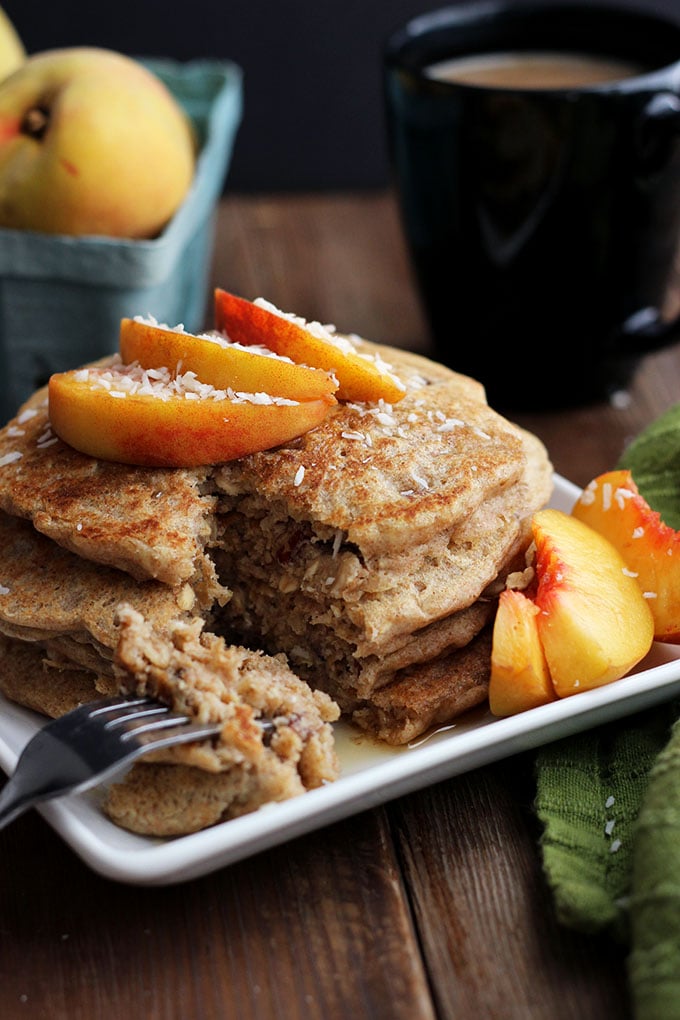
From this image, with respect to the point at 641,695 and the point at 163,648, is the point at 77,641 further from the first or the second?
the point at 641,695

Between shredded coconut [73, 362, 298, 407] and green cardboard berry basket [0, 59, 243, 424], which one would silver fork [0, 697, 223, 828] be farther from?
green cardboard berry basket [0, 59, 243, 424]

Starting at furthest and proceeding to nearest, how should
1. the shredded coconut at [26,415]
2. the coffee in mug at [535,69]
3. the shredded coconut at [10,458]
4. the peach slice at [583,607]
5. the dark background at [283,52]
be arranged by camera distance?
the dark background at [283,52] → the coffee in mug at [535,69] → the shredded coconut at [26,415] → the shredded coconut at [10,458] → the peach slice at [583,607]

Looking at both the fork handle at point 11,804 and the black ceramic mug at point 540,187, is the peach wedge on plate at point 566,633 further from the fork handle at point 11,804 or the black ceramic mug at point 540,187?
the black ceramic mug at point 540,187

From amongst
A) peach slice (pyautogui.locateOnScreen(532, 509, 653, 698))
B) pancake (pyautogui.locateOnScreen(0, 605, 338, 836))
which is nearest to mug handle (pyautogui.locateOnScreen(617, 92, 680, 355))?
peach slice (pyautogui.locateOnScreen(532, 509, 653, 698))

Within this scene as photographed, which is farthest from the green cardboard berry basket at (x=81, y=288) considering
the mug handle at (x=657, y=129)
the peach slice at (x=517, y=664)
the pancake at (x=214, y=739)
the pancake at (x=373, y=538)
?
the peach slice at (x=517, y=664)

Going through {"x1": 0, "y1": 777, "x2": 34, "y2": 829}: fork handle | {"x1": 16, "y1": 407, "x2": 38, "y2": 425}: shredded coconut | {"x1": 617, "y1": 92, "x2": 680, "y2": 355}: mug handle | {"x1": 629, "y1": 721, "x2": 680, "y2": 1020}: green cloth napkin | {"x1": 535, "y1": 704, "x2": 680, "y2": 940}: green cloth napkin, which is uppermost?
{"x1": 617, "y1": 92, "x2": 680, "y2": 355}: mug handle

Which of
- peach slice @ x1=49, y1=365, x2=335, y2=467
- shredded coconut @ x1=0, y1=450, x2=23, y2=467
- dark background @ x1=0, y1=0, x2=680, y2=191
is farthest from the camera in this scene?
dark background @ x1=0, y1=0, x2=680, y2=191
